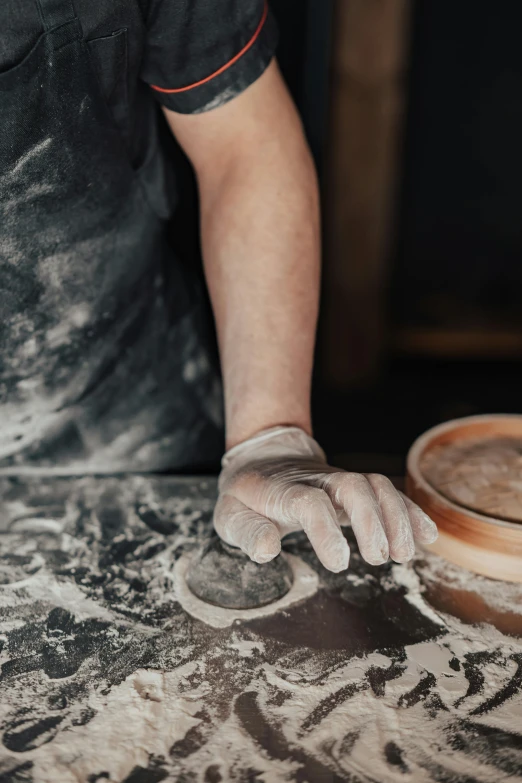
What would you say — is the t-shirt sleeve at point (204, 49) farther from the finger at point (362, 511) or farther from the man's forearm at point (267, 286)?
the finger at point (362, 511)

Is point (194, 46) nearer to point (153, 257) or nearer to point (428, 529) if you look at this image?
point (153, 257)

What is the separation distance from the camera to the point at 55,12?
1.06m

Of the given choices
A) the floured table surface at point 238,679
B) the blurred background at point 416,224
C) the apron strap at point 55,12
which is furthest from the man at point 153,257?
the blurred background at point 416,224

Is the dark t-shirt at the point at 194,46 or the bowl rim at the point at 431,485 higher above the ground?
the dark t-shirt at the point at 194,46

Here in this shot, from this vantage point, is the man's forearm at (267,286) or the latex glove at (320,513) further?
the man's forearm at (267,286)

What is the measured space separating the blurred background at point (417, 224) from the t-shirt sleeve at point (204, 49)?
204cm

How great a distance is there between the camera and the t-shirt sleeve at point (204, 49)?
3.92 ft

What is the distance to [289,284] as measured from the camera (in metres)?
1.30

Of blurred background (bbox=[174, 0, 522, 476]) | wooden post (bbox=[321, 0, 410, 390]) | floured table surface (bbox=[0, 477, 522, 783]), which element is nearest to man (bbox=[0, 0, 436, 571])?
floured table surface (bbox=[0, 477, 522, 783])

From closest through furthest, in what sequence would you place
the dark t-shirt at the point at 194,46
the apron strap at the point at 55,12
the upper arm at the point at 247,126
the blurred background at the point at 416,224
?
the apron strap at the point at 55,12, the dark t-shirt at the point at 194,46, the upper arm at the point at 247,126, the blurred background at the point at 416,224

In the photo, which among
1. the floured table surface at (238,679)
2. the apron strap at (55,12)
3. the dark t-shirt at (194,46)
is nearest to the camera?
the floured table surface at (238,679)

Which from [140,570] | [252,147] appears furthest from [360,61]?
[140,570]

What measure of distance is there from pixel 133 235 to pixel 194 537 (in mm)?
572

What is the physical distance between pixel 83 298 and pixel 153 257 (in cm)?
20
